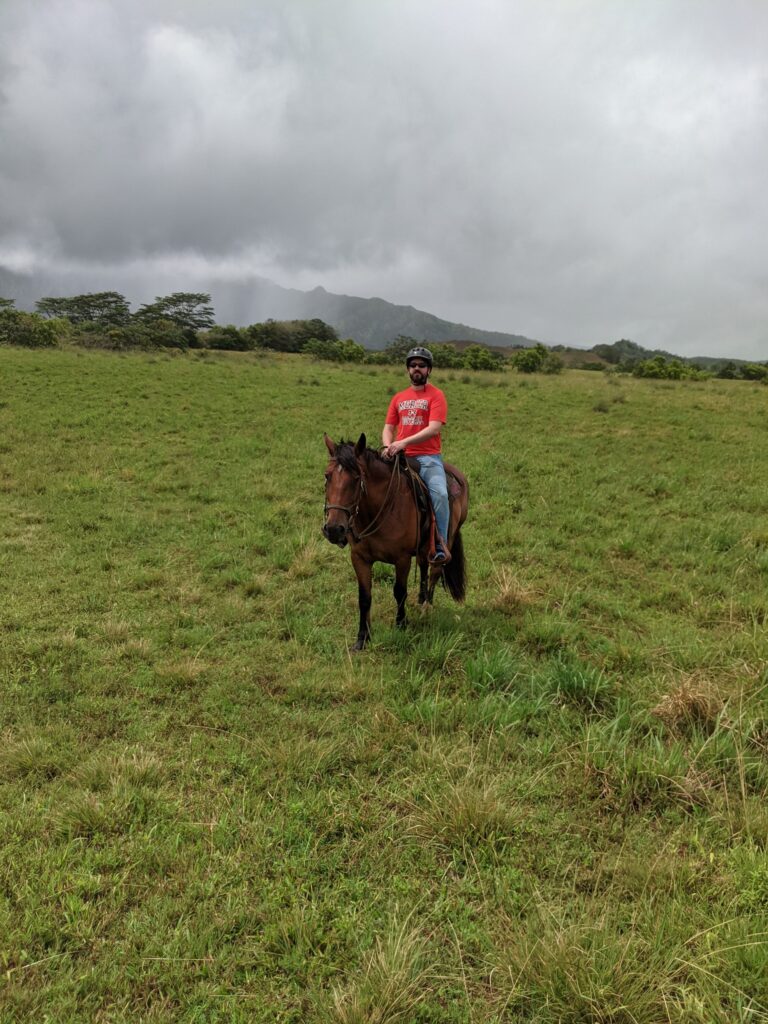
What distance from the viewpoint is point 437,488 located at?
19.6ft

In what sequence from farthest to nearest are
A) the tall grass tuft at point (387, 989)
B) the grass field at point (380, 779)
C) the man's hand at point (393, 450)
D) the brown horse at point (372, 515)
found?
1. the man's hand at point (393, 450)
2. the brown horse at point (372, 515)
3. the grass field at point (380, 779)
4. the tall grass tuft at point (387, 989)

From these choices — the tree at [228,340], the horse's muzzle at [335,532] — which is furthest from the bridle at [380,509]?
the tree at [228,340]

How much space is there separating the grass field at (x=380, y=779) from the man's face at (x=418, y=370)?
10.0 feet

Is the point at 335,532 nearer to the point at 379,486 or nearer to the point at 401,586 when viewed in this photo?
the point at 379,486

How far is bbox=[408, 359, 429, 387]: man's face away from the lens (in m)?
5.88

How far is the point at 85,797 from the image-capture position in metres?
3.16

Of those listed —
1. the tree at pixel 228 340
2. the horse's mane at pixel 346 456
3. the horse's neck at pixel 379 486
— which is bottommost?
the horse's neck at pixel 379 486

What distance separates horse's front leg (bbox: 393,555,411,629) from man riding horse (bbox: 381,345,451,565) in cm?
40

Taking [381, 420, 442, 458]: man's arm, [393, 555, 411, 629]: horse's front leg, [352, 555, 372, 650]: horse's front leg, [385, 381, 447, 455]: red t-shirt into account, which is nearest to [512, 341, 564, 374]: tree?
[385, 381, 447, 455]: red t-shirt

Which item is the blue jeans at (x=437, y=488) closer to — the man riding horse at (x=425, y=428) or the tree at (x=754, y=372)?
the man riding horse at (x=425, y=428)

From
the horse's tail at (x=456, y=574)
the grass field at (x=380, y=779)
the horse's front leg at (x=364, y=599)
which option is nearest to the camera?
the grass field at (x=380, y=779)

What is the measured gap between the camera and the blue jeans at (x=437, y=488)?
5.98m

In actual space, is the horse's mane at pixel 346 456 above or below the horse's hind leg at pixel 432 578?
above

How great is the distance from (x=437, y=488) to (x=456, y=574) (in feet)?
4.30
